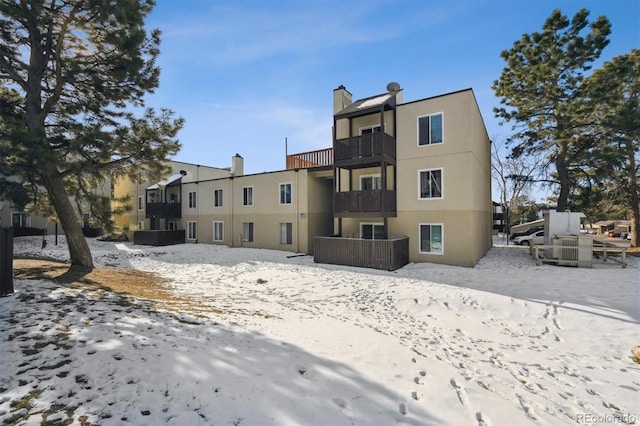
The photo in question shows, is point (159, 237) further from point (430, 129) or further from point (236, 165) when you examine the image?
point (430, 129)

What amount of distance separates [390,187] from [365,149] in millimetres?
2749

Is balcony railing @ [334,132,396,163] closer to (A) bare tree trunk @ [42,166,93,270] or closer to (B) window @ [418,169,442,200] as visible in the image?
(B) window @ [418,169,442,200]

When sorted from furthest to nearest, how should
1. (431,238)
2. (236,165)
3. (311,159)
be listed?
(236,165) < (311,159) < (431,238)

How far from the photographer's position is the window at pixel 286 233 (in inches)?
833

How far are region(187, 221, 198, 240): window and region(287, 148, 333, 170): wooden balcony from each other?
1218 centimetres

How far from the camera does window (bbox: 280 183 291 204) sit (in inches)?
838

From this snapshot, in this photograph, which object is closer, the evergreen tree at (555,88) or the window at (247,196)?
the evergreen tree at (555,88)

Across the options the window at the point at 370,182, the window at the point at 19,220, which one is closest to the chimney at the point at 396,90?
the window at the point at 370,182

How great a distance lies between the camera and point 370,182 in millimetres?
17891

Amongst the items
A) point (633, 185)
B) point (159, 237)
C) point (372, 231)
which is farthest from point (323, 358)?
point (633, 185)

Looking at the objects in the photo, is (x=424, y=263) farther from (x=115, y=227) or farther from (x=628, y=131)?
(x=628, y=131)

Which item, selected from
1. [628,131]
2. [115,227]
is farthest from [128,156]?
[628,131]

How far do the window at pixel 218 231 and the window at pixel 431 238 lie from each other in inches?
676

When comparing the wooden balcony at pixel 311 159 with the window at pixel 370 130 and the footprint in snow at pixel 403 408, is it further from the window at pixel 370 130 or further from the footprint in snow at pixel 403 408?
the footprint in snow at pixel 403 408
